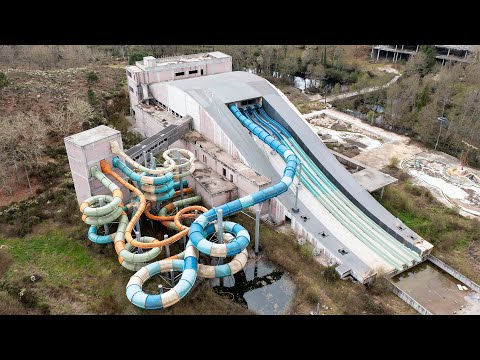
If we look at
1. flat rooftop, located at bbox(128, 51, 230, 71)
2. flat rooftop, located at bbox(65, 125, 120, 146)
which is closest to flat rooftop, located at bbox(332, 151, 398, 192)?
flat rooftop, located at bbox(65, 125, 120, 146)

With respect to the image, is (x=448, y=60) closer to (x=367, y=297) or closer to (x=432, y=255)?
(x=432, y=255)

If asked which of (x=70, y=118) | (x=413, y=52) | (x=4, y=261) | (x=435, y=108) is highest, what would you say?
(x=413, y=52)

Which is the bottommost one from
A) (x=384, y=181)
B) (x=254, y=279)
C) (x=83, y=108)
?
(x=254, y=279)

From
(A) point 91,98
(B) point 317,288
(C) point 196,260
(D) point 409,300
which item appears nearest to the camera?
(C) point 196,260

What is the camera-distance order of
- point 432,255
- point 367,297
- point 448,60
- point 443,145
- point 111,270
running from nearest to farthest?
point 367,297 < point 111,270 < point 432,255 < point 443,145 < point 448,60

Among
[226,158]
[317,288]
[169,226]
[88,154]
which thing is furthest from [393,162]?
[88,154]

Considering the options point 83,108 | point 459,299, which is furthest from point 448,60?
point 83,108

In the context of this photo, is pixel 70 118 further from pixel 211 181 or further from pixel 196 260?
pixel 196 260

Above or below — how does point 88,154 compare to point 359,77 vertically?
above
